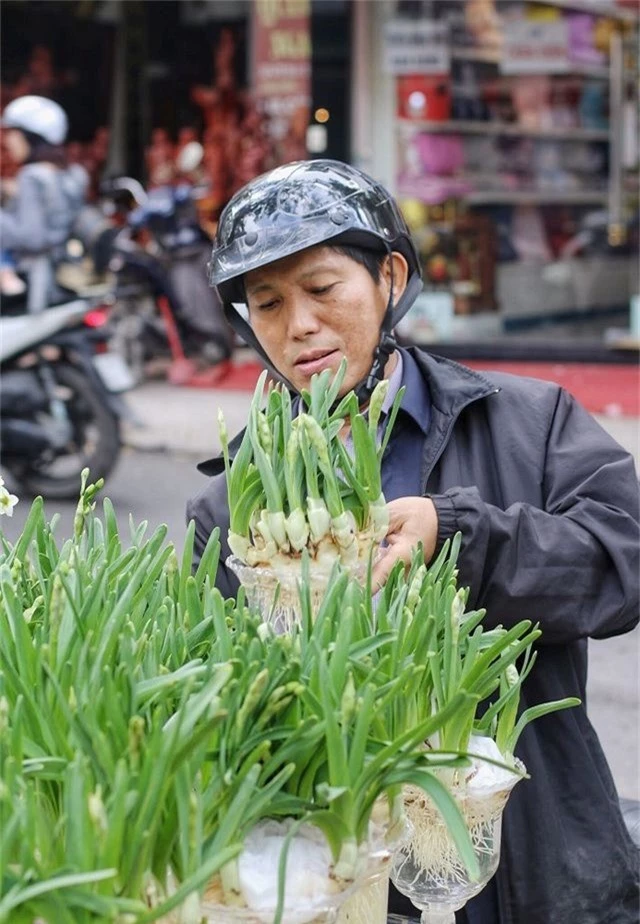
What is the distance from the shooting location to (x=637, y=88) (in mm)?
11367

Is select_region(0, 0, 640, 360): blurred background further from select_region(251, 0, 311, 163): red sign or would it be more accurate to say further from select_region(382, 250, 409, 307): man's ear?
select_region(382, 250, 409, 307): man's ear

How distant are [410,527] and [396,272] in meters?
0.65

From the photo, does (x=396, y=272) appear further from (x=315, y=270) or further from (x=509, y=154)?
(x=509, y=154)

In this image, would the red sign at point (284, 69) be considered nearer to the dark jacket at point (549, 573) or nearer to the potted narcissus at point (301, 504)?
the dark jacket at point (549, 573)

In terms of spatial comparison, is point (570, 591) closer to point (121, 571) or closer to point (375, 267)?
point (375, 267)

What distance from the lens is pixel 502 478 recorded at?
2.25 meters

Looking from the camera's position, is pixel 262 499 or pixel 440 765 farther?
pixel 262 499

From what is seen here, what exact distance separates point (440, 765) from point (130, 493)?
721 centimetres

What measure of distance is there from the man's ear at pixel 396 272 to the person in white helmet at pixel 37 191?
621 centimetres

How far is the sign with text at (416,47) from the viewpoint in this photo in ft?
37.3

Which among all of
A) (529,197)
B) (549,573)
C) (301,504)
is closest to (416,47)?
(529,197)

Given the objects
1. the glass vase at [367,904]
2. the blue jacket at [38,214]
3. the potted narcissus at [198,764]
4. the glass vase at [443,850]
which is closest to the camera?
the potted narcissus at [198,764]

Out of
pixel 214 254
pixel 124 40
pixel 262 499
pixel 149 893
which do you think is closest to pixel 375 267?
pixel 214 254

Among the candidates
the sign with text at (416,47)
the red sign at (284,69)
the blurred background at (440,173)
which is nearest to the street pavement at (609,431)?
the blurred background at (440,173)
